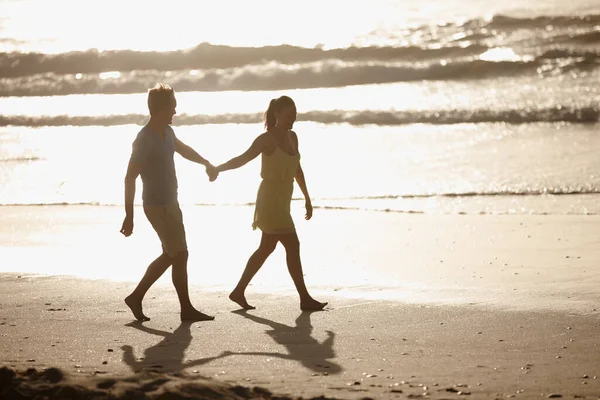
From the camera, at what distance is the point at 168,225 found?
6.72 meters

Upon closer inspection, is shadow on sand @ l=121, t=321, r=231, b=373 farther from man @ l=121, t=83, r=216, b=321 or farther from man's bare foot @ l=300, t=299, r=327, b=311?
man's bare foot @ l=300, t=299, r=327, b=311

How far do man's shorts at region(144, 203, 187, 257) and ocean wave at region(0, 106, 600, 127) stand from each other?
14.2 m

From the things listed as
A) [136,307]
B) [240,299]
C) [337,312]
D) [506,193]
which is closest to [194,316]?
[136,307]

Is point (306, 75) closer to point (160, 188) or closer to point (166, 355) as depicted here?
point (160, 188)

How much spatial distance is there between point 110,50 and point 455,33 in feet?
32.2

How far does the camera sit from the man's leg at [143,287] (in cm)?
664

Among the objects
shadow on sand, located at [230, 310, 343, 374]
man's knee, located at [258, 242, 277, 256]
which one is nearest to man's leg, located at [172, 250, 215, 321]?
shadow on sand, located at [230, 310, 343, 374]

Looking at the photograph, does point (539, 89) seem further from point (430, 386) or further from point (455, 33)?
point (430, 386)

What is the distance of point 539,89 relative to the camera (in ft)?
80.2

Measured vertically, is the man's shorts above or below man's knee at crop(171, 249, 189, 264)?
above

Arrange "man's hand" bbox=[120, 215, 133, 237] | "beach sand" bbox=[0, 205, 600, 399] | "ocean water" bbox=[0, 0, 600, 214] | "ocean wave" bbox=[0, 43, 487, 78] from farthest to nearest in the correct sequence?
1. "ocean wave" bbox=[0, 43, 487, 78]
2. "ocean water" bbox=[0, 0, 600, 214]
3. "man's hand" bbox=[120, 215, 133, 237]
4. "beach sand" bbox=[0, 205, 600, 399]

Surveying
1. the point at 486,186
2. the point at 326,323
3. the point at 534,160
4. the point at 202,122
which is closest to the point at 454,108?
the point at 202,122

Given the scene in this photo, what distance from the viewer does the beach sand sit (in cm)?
498

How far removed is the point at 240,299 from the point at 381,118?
14613 mm
